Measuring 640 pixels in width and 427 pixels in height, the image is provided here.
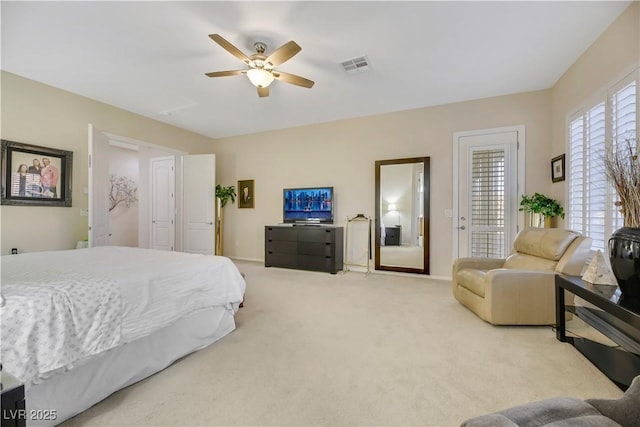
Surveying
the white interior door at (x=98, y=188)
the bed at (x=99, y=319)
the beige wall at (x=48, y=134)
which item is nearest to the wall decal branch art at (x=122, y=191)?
the beige wall at (x=48, y=134)

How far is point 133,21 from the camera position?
2475 millimetres

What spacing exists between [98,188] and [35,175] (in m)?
0.63

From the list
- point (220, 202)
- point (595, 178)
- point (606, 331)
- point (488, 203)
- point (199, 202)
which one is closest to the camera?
point (606, 331)

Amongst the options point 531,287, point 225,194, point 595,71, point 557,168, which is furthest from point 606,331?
point 225,194

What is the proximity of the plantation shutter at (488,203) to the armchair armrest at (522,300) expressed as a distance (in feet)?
5.63

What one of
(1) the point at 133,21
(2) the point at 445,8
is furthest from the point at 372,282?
(1) the point at 133,21

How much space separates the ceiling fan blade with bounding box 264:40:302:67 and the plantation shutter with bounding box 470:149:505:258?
3152 mm

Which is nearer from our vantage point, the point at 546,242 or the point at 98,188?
the point at 546,242

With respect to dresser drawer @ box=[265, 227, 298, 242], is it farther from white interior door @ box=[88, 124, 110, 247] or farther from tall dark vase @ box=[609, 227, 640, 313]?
tall dark vase @ box=[609, 227, 640, 313]

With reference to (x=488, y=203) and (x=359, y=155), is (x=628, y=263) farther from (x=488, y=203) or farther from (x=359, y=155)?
(x=359, y=155)

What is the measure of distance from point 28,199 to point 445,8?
4.98 meters

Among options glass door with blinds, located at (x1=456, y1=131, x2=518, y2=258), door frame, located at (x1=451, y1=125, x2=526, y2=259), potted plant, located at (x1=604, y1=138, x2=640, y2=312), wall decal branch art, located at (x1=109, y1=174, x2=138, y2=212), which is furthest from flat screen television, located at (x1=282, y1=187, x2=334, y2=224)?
wall decal branch art, located at (x1=109, y1=174, x2=138, y2=212)

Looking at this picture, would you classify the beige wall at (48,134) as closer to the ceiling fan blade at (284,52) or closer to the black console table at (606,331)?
the ceiling fan blade at (284,52)

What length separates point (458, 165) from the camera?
4.29m
